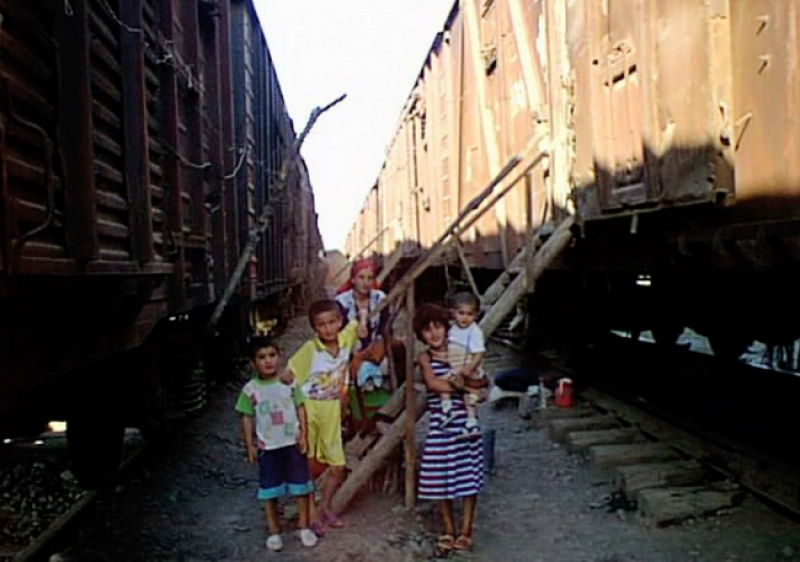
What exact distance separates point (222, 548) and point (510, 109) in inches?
192

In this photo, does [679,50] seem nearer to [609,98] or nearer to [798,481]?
[609,98]

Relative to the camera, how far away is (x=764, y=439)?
550 centimetres

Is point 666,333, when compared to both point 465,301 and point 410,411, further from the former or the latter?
point 465,301

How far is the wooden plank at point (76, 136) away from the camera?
2.89 meters

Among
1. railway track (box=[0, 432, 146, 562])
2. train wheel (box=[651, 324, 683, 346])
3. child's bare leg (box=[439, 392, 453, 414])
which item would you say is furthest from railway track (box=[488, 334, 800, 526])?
railway track (box=[0, 432, 146, 562])

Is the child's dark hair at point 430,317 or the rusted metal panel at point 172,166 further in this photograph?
the rusted metal panel at point 172,166

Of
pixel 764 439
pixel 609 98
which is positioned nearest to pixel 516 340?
pixel 764 439

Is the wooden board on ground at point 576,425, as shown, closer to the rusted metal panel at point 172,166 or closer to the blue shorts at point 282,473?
the blue shorts at point 282,473

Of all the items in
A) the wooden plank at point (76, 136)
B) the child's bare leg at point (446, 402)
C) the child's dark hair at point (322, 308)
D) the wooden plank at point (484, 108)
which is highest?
the wooden plank at point (484, 108)

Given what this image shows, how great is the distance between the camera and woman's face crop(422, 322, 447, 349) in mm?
4367

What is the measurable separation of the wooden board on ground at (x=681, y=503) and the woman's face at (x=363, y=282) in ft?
6.26

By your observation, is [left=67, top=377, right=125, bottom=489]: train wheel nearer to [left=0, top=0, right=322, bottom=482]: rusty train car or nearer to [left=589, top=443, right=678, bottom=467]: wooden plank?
[left=0, top=0, right=322, bottom=482]: rusty train car

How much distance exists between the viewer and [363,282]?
17.0 feet

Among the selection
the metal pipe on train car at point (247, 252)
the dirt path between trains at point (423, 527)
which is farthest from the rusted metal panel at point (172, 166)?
the metal pipe on train car at point (247, 252)
